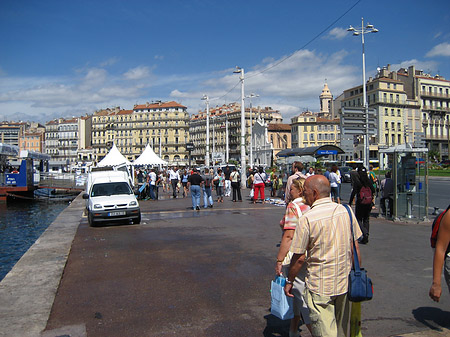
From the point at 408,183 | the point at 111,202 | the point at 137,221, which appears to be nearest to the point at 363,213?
the point at 408,183

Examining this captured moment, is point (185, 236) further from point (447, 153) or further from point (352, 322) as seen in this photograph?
point (447, 153)

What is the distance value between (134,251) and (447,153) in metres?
95.2

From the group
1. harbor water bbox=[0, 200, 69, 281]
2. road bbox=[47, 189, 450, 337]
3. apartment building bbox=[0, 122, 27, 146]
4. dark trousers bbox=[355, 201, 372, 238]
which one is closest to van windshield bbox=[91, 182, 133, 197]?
harbor water bbox=[0, 200, 69, 281]

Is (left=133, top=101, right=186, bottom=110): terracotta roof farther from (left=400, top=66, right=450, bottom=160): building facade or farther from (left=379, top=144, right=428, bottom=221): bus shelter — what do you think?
(left=379, top=144, right=428, bottom=221): bus shelter

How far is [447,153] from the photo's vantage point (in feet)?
301

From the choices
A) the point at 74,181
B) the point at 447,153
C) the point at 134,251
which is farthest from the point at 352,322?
the point at 447,153

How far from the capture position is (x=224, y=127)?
133m

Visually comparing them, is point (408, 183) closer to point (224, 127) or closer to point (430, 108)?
point (430, 108)

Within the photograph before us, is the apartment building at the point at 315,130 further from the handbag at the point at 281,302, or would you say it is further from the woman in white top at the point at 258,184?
the handbag at the point at 281,302

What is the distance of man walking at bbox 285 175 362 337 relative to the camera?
3.58 meters

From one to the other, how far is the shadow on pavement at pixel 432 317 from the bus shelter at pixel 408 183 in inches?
340

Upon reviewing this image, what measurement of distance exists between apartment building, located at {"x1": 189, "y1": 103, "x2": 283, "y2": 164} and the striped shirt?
4841 inches

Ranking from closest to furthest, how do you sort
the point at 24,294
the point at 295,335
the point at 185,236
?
the point at 295,335 < the point at 24,294 < the point at 185,236

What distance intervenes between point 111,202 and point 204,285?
8.76 meters
